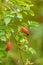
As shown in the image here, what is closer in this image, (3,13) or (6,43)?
(3,13)

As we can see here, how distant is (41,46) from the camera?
3076mm

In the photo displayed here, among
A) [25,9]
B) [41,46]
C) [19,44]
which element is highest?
[41,46]

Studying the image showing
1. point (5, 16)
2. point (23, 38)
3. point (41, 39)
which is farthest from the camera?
point (41, 39)

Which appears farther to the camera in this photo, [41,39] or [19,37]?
[41,39]

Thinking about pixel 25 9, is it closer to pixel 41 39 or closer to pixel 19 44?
pixel 19 44

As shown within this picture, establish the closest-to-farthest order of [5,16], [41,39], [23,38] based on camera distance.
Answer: [5,16], [23,38], [41,39]

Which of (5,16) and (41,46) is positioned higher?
(41,46)

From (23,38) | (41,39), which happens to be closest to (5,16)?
(23,38)

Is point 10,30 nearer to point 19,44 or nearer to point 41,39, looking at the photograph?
point 19,44

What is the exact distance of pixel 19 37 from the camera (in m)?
1.40

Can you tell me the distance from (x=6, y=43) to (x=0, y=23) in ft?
0.49

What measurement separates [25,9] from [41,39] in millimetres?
1677

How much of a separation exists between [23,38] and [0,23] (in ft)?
0.49

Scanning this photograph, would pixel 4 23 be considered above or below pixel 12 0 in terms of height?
below
